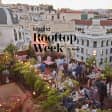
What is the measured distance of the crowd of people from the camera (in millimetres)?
12211

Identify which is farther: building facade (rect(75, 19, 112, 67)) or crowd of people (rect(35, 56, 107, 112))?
building facade (rect(75, 19, 112, 67))

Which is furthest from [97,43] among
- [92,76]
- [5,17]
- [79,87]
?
[79,87]

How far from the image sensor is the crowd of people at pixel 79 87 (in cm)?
1221

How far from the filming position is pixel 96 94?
42.8 ft

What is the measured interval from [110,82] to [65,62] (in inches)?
135

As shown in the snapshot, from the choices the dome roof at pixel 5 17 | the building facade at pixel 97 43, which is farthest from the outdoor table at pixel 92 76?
the building facade at pixel 97 43

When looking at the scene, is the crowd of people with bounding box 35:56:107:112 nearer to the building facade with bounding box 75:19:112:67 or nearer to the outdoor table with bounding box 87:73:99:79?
the outdoor table with bounding box 87:73:99:79

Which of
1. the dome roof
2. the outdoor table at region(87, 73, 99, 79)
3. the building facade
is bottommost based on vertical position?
the building facade

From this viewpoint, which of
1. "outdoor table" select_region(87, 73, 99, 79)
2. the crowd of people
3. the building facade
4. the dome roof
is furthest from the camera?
the building facade

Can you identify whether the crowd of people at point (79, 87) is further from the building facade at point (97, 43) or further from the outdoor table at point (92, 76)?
the building facade at point (97, 43)

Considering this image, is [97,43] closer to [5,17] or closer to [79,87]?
[5,17]

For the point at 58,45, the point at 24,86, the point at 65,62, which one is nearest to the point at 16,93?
A: the point at 24,86

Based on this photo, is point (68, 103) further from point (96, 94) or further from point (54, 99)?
point (96, 94)

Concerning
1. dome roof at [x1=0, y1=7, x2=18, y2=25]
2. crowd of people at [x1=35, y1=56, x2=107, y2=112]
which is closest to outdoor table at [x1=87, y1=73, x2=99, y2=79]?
crowd of people at [x1=35, y1=56, x2=107, y2=112]
